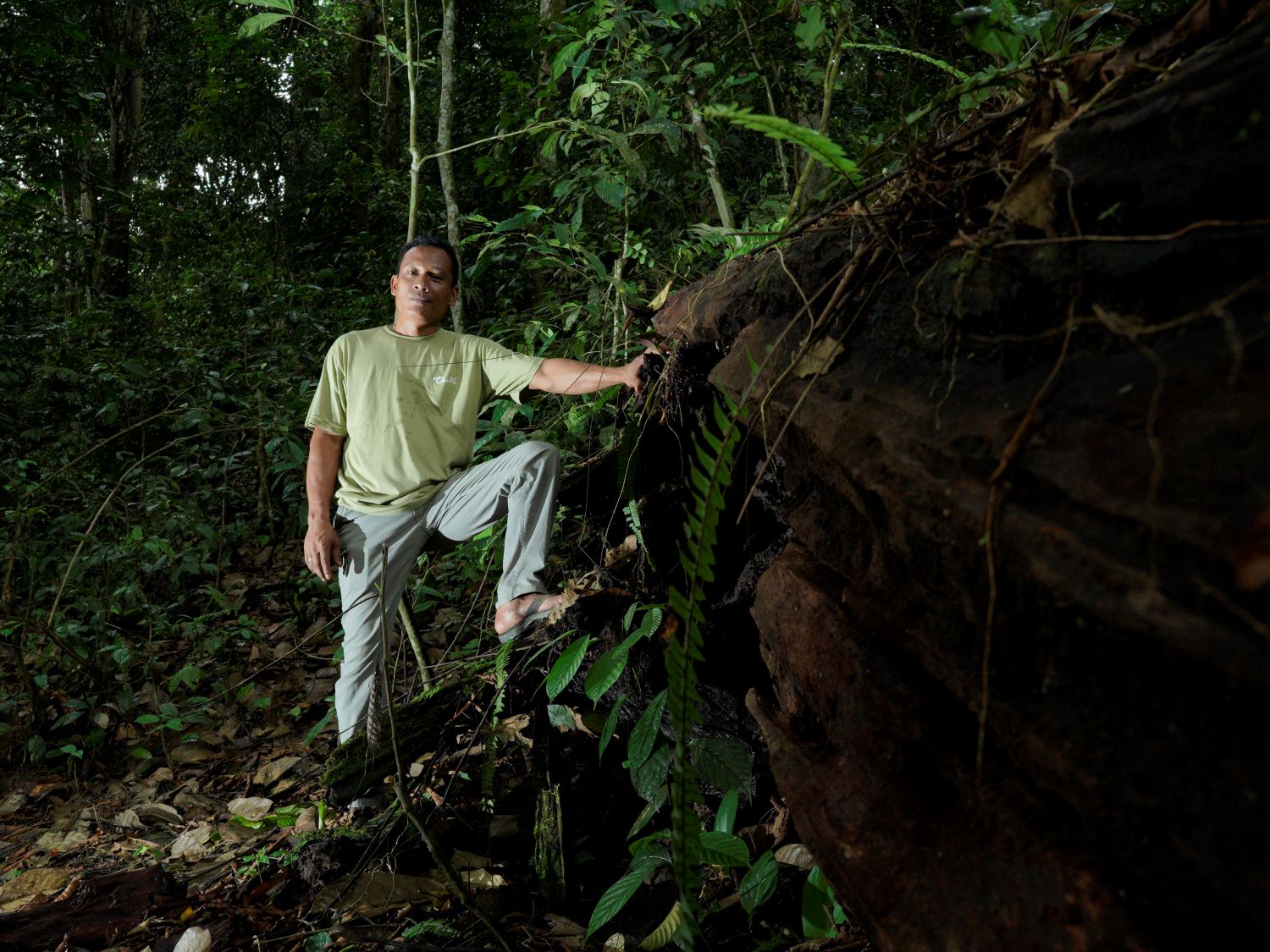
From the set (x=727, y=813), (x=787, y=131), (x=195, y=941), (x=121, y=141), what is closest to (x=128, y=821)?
(x=195, y=941)

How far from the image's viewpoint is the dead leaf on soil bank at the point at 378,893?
2.83 metres

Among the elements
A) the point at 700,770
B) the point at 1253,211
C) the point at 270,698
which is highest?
A: the point at 1253,211

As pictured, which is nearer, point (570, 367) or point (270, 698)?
point (570, 367)

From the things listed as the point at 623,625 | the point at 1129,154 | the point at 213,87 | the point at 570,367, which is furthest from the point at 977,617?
the point at 213,87

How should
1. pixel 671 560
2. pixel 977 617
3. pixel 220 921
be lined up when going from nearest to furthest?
1. pixel 977 617
2. pixel 220 921
3. pixel 671 560

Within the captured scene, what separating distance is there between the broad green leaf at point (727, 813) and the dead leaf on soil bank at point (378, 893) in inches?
45.4

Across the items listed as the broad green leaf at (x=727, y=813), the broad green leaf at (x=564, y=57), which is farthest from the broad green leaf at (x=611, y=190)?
the broad green leaf at (x=727, y=813)

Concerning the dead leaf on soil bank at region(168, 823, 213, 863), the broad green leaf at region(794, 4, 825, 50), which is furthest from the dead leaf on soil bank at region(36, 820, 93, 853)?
the broad green leaf at region(794, 4, 825, 50)

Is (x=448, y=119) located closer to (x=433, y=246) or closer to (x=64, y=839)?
(x=433, y=246)

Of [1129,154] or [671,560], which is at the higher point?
[1129,154]

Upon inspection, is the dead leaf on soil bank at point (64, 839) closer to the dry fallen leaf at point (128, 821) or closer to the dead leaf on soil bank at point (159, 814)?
the dry fallen leaf at point (128, 821)

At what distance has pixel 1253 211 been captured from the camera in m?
1.15

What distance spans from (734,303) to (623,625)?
120 cm

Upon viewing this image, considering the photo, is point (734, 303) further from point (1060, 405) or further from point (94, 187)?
point (94, 187)
